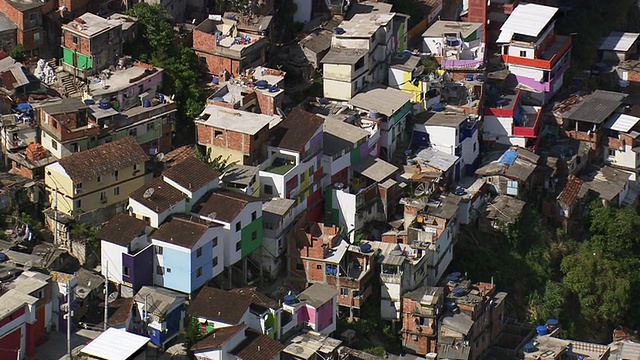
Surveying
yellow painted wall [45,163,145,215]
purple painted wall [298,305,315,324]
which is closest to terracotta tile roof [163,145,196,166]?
yellow painted wall [45,163,145,215]

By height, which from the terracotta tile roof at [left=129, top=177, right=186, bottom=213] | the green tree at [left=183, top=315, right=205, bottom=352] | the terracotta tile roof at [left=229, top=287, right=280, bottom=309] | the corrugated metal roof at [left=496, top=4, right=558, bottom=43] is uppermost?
the corrugated metal roof at [left=496, top=4, right=558, bottom=43]

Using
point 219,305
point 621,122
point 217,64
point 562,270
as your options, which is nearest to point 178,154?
point 217,64

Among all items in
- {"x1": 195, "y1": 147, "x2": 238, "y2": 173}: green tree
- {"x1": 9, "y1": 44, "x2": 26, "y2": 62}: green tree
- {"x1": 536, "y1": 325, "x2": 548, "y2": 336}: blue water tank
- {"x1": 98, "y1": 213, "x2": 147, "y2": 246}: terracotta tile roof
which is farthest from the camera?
{"x1": 9, "y1": 44, "x2": 26, "y2": 62}: green tree

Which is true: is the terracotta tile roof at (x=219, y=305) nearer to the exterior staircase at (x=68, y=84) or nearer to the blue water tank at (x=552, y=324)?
the exterior staircase at (x=68, y=84)

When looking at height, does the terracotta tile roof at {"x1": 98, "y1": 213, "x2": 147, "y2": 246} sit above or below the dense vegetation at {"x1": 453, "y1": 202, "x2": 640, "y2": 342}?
above

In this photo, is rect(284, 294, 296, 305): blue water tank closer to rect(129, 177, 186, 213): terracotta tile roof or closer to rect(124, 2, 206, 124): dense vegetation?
rect(129, 177, 186, 213): terracotta tile roof

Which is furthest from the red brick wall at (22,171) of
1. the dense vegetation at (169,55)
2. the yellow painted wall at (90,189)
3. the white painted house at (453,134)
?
the white painted house at (453,134)
